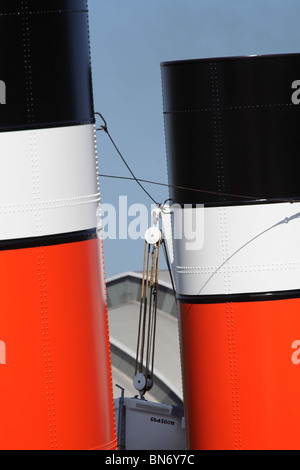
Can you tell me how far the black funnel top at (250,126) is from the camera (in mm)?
17516

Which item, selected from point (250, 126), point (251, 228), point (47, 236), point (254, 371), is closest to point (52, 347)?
point (47, 236)

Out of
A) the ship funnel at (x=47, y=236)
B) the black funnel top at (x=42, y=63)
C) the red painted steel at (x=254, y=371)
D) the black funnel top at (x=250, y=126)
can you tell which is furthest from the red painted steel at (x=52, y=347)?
the black funnel top at (x=250, y=126)

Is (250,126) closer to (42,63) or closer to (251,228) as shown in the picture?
(251,228)

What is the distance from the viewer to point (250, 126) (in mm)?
17516

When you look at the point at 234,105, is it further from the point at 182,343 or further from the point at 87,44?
the point at 182,343

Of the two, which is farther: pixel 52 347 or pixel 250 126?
pixel 250 126

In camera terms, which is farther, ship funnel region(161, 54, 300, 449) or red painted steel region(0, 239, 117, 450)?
ship funnel region(161, 54, 300, 449)

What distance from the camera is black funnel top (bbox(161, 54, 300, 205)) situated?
17.5m

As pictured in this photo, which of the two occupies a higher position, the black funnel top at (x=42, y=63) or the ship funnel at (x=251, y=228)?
the black funnel top at (x=42, y=63)

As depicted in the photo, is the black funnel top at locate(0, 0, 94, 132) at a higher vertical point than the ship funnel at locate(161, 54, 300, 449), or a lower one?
higher

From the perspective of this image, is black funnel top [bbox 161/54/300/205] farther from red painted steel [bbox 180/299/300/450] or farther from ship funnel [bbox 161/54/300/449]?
red painted steel [bbox 180/299/300/450]

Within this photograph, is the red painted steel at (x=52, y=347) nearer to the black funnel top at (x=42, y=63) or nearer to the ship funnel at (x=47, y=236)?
the ship funnel at (x=47, y=236)

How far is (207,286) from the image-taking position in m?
18.0

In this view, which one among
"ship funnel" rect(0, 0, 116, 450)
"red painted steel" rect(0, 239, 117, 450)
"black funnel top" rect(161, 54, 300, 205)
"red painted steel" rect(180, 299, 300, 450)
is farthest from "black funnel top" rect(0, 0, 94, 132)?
"red painted steel" rect(180, 299, 300, 450)
